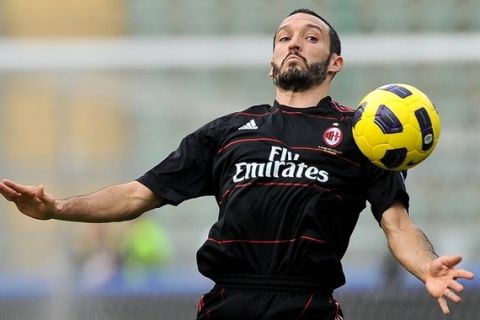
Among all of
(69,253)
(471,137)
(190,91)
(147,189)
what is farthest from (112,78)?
(147,189)

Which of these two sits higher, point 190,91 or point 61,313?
point 190,91

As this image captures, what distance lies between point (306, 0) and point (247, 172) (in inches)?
150

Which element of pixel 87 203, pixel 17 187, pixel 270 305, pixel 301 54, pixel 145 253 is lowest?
pixel 145 253

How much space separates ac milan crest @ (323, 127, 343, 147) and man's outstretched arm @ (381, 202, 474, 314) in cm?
36

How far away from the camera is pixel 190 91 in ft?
26.6

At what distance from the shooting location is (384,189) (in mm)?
4859

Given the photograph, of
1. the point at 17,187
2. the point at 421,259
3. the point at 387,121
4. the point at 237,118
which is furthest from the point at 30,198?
the point at 421,259

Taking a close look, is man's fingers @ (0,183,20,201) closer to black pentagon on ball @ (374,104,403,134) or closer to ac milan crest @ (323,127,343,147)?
ac milan crest @ (323,127,343,147)

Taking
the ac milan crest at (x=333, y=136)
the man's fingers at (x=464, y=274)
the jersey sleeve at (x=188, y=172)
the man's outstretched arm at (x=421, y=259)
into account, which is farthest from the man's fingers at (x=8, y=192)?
the man's fingers at (x=464, y=274)

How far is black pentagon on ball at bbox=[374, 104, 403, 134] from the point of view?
15.6 ft

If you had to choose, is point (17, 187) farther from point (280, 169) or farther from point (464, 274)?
point (464, 274)

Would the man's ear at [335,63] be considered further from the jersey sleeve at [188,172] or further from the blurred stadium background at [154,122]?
the blurred stadium background at [154,122]

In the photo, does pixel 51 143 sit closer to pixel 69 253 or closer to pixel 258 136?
pixel 69 253

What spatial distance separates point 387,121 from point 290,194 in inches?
19.8
